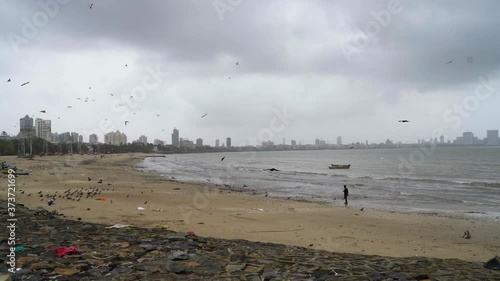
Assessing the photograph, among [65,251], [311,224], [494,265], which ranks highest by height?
[65,251]

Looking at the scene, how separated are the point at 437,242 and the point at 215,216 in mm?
9261

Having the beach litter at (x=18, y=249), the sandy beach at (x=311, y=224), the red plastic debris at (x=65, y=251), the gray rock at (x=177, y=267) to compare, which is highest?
the beach litter at (x=18, y=249)

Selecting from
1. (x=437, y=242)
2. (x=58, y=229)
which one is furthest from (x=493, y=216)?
(x=58, y=229)

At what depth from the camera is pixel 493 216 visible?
19.3 metres

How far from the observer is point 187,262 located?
6.71 metres

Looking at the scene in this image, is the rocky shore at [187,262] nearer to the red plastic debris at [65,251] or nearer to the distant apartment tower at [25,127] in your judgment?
the red plastic debris at [65,251]

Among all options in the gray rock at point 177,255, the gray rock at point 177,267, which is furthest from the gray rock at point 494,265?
the gray rock at point 177,255

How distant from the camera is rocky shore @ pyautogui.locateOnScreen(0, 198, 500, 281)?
6.02 m

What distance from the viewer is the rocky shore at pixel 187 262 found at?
602 cm

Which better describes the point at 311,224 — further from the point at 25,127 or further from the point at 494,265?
the point at 25,127

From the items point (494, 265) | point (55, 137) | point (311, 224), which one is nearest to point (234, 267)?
point (494, 265)

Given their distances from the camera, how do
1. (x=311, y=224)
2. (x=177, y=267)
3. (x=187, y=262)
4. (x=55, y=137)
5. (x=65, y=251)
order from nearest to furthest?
(x=177, y=267) → (x=187, y=262) → (x=65, y=251) → (x=311, y=224) → (x=55, y=137)

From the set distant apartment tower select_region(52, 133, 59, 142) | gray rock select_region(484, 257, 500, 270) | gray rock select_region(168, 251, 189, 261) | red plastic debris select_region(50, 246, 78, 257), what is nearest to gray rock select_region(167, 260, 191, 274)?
gray rock select_region(168, 251, 189, 261)

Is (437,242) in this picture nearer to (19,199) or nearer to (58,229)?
(58,229)
